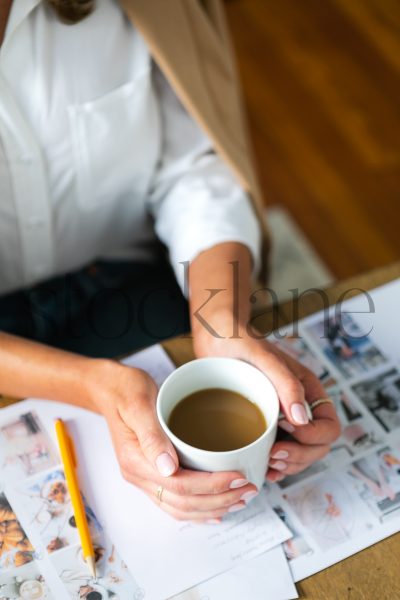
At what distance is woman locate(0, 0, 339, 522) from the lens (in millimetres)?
696

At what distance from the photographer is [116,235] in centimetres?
107

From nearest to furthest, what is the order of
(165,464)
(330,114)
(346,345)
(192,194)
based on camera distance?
(165,464)
(346,345)
(192,194)
(330,114)

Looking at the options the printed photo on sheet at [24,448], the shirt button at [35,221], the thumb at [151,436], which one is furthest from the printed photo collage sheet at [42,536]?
the shirt button at [35,221]

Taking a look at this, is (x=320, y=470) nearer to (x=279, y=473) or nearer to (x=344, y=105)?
(x=279, y=473)

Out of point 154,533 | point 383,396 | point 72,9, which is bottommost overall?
point 383,396

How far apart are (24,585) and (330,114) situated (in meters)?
1.87

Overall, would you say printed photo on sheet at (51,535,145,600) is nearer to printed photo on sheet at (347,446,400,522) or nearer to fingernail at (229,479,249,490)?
fingernail at (229,479,249,490)

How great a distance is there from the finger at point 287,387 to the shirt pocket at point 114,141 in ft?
1.27

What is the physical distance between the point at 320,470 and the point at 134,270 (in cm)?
48

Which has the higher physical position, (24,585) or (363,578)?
(24,585)

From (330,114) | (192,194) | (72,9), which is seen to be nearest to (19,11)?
(72,9)

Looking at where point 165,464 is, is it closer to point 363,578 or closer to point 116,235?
point 363,578

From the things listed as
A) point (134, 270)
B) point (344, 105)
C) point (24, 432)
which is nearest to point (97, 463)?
point (24, 432)

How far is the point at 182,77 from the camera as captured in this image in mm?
900
